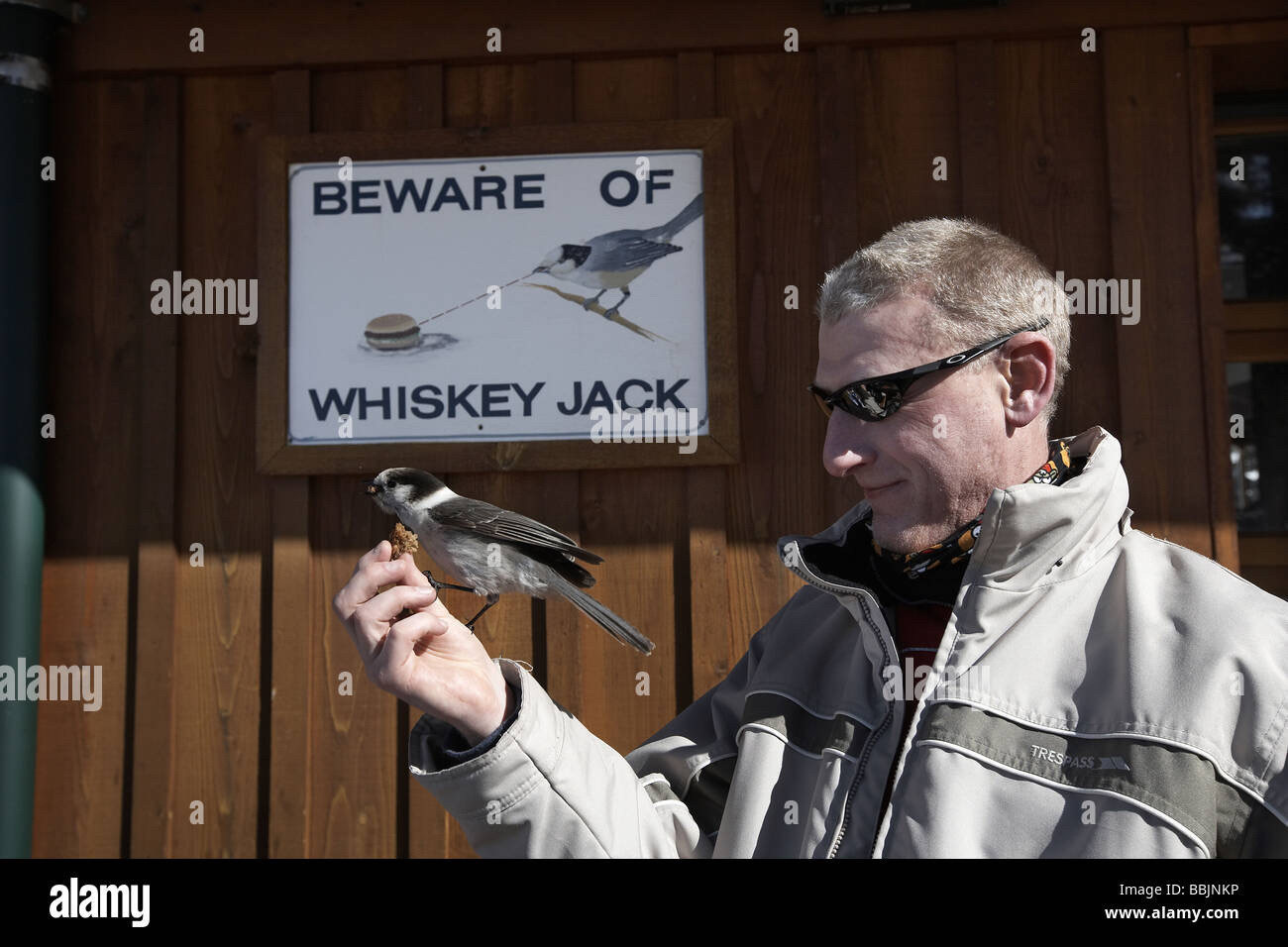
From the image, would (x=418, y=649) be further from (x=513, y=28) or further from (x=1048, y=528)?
(x=513, y=28)

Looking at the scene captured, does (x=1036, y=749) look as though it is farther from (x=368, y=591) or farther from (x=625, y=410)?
(x=625, y=410)

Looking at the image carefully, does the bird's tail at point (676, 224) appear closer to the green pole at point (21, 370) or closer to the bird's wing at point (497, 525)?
the bird's wing at point (497, 525)

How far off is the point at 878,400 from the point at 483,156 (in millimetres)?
1951

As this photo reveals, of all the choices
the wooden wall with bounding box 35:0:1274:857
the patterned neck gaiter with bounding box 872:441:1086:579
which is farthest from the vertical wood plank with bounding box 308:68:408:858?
the patterned neck gaiter with bounding box 872:441:1086:579

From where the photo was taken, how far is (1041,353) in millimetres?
1897

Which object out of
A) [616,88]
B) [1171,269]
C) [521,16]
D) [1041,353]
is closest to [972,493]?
[1041,353]

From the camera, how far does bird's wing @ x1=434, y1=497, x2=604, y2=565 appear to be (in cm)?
225

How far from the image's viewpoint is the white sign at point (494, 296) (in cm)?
325

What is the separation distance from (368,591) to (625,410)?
5.44 feet

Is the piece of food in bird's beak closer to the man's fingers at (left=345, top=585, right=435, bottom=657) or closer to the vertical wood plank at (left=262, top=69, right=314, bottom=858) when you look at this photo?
the man's fingers at (left=345, top=585, right=435, bottom=657)

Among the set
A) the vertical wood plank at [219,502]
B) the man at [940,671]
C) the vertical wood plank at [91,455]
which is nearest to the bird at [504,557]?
the man at [940,671]

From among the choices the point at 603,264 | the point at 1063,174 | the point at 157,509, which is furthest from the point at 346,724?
the point at 1063,174

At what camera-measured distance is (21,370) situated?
10.8ft

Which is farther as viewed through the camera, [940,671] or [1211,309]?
[1211,309]
